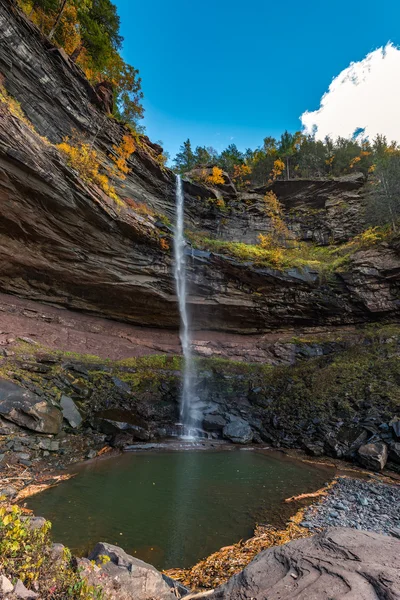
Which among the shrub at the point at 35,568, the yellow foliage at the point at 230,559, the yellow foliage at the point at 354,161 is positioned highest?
the yellow foliage at the point at 354,161

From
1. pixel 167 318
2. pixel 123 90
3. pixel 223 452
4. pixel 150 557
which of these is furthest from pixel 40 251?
pixel 123 90

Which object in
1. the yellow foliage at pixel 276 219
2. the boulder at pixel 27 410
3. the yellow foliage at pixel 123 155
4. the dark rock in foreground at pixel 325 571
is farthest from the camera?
the yellow foliage at pixel 276 219

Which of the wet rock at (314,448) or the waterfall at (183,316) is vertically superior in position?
the waterfall at (183,316)

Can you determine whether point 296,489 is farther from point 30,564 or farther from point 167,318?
point 167,318

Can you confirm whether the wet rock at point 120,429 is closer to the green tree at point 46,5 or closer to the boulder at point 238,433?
the boulder at point 238,433

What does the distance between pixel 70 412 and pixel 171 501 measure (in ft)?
18.1

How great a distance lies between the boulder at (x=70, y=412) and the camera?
10.3 metres

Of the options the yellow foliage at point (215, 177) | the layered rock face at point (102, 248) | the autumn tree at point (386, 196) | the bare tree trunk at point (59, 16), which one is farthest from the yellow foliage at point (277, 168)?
the bare tree trunk at point (59, 16)

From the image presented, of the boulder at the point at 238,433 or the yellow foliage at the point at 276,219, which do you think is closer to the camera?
the boulder at the point at 238,433

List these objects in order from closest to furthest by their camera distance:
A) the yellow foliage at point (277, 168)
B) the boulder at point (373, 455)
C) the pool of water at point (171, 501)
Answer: the pool of water at point (171, 501) < the boulder at point (373, 455) < the yellow foliage at point (277, 168)

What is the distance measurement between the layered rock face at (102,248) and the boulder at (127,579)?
44.7ft

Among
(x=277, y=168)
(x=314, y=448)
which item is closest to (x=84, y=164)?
(x=314, y=448)

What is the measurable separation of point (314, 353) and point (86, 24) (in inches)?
1130

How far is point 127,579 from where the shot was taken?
318 cm
